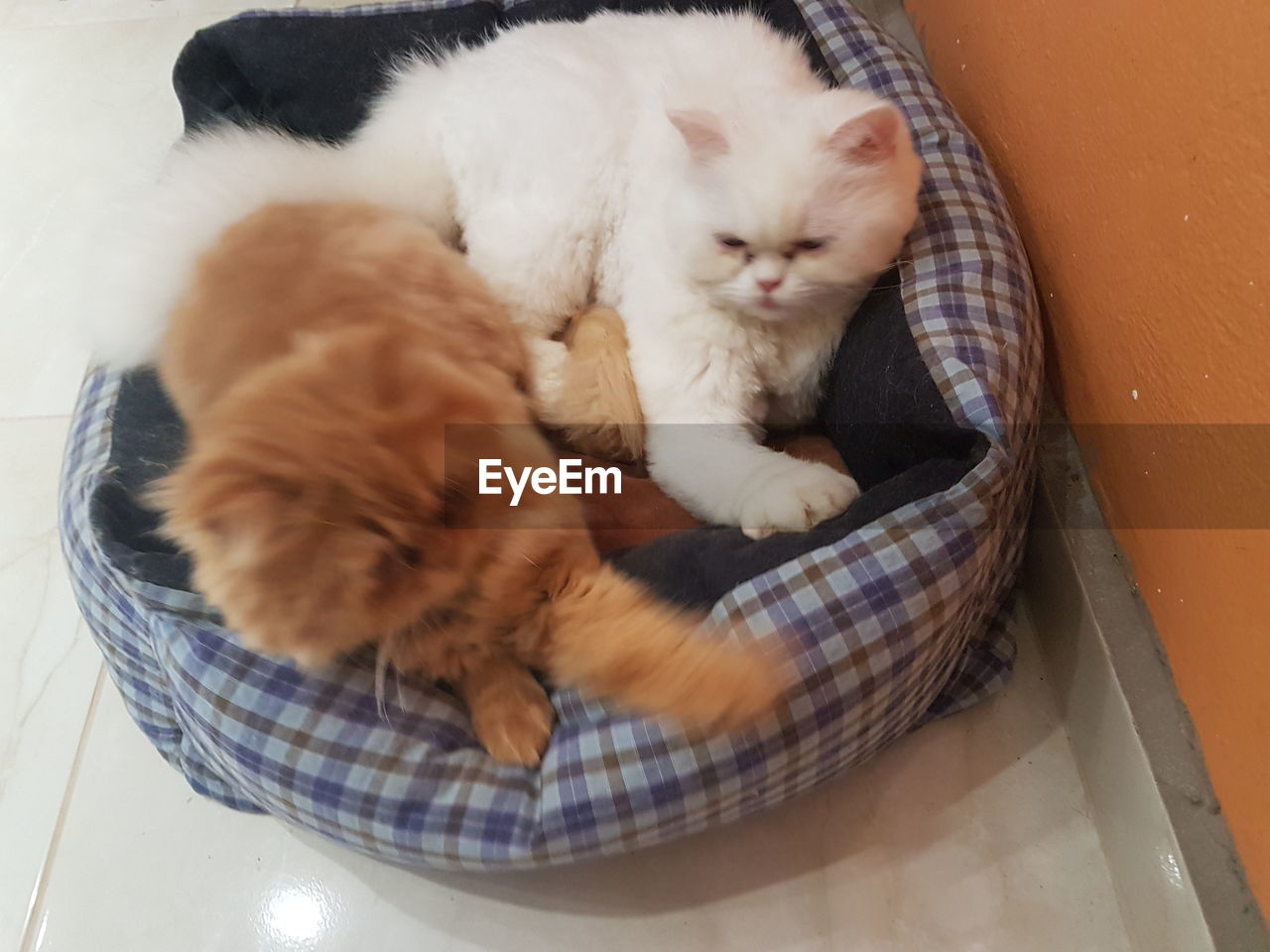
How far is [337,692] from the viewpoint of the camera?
89 cm

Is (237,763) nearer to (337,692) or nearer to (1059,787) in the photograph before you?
(337,692)

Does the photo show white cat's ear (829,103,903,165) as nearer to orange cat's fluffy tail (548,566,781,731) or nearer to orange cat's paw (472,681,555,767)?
orange cat's fluffy tail (548,566,781,731)

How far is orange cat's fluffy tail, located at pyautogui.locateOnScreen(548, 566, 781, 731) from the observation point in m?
0.73

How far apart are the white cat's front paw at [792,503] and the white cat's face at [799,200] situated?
0.20 metres

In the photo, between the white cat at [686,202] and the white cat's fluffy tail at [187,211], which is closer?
the white cat at [686,202]

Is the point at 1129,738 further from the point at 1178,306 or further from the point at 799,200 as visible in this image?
the point at 799,200

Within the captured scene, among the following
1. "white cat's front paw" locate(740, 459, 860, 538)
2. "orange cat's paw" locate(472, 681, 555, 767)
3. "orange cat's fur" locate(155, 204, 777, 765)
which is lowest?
"orange cat's paw" locate(472, 681, 555, 767)

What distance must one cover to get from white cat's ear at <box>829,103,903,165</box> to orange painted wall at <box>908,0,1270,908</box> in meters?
0.25

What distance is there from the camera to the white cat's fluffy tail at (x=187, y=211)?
1.11m

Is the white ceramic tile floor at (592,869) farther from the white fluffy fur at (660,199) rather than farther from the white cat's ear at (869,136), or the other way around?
the white cat's ear at (869,136)

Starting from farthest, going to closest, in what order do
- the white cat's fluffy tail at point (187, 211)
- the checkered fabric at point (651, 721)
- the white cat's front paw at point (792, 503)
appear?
the white cat's fluffy tail at point (187, 211), the white cat's front paw at point (792, 503), the checkered fabric at point (651, 721)

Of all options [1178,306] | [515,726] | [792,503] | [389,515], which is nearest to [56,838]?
[515,726]

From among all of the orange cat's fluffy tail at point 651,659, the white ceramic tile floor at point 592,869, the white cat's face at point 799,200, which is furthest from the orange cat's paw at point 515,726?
the white cat's face at point 799,200

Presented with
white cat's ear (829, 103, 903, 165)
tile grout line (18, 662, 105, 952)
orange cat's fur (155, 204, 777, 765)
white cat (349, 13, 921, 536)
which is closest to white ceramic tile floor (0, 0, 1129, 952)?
tile grout line (18, 662, 105, 952)
